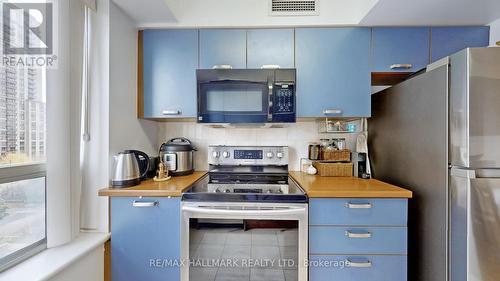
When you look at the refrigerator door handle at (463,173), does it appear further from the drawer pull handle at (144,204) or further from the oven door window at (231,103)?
the drawer pull handle at (144,204)

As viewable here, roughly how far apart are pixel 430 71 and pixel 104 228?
213 centimetres

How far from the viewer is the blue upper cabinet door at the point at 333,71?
1640 mm

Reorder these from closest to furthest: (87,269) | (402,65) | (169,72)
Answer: (87,269) → (402,65) → (169,72)

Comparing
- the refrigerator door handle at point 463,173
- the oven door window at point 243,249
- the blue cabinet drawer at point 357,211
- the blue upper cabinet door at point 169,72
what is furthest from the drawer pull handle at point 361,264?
the blue upper cabinet door at point 169,72

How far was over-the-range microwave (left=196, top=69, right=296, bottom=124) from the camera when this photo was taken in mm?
1592

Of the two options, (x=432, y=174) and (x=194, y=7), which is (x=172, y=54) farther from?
(x=432, y=174)

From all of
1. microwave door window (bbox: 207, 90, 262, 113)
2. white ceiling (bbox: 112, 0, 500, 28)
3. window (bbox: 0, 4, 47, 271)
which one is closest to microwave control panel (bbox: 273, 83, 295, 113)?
microwave door window (bbox: 207, 90, 262, 113)

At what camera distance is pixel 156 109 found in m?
1.71

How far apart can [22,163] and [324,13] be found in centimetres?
203

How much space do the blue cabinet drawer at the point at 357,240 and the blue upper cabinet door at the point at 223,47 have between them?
4.23ft

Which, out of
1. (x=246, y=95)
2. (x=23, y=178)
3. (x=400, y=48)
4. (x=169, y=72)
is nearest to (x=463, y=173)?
(x=400, y=48)

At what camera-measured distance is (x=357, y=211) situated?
4.16 feet

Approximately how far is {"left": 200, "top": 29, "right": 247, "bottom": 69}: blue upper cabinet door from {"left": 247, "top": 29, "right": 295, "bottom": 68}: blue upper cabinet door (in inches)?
3.6

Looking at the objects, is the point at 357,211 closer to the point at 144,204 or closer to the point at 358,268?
the point at 358,268
